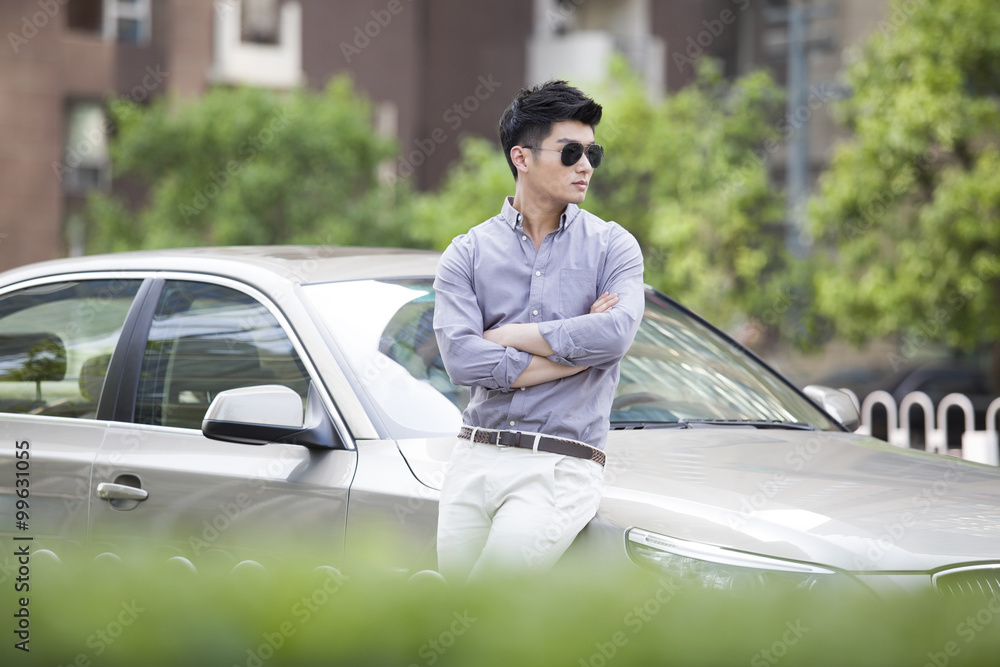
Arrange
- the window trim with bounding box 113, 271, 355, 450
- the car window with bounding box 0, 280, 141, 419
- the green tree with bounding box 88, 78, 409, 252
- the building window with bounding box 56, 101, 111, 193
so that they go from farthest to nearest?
the building window with bounding box 56, 101, 111, 193
the green tree with bounding box 88, 78, 409, 252
the car window with bounding box 0, 280, 141, 419
the window trim with bounding box 113, 271, 355, 450

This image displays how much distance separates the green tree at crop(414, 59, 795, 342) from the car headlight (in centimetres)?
1319

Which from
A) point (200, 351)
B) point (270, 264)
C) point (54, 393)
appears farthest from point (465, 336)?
point (54, 393)

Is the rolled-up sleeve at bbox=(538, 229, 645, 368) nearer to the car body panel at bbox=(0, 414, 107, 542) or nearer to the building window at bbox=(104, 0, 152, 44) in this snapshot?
the car body panel at bbox=(0, 414, 107, 542)

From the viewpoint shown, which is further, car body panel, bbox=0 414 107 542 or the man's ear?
car body panel, bbox=0 414 107 542

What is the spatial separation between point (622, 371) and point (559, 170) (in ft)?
3.47

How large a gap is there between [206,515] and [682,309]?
1.87 m

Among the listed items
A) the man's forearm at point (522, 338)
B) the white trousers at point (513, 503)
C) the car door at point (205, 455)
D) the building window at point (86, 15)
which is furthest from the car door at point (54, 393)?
the building window at point (86, 15)

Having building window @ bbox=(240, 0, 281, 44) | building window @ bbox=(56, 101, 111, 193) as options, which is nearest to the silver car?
building window @ bbox=(56, 101, 111, 193)

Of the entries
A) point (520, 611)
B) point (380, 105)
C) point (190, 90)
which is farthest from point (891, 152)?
point (190, 90)

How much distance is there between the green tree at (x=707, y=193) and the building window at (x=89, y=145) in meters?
11.4

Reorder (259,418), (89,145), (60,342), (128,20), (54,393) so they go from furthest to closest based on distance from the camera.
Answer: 1. (128,20)
2. (89,145)
3. (60,342)
4. (54,393)
5. (259,418)

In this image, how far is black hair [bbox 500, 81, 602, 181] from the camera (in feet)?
10.0

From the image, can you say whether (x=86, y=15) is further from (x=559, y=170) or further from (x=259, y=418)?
(x=559, y=170)

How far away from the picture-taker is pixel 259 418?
10.5 ft
